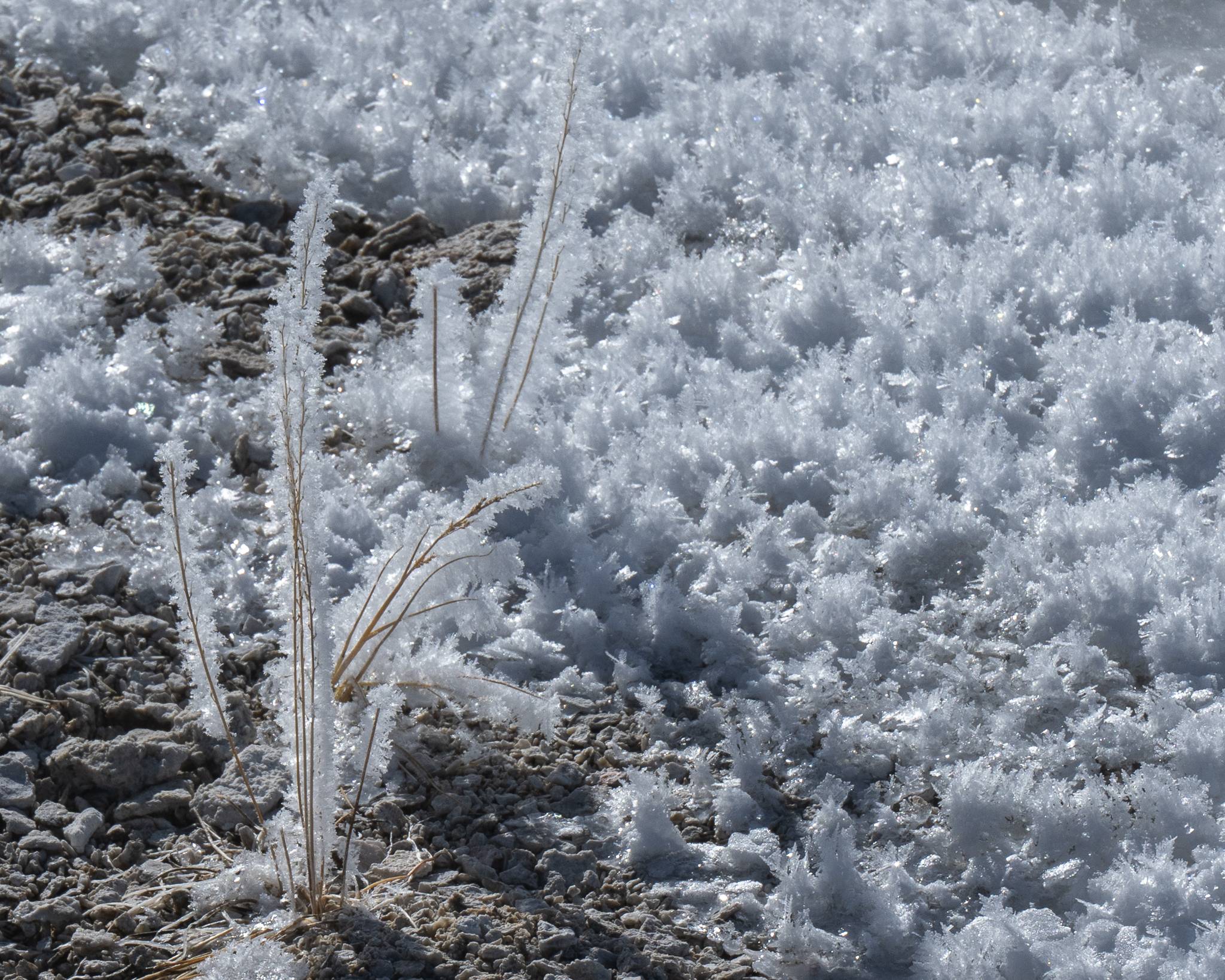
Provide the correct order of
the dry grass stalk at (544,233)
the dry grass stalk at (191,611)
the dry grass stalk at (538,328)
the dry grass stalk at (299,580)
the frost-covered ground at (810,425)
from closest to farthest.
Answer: the dry grass stalk at (299,580), the dry grass stalk at (191,611), the frost-covered ground at (810,425), the dry grass stalk at (544,233), the dry grass stalk at (538,328)

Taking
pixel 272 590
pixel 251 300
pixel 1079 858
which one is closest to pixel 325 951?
pixel 272 590

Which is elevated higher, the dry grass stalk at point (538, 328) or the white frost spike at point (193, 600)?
the dry grass stalk at point (538, 328)

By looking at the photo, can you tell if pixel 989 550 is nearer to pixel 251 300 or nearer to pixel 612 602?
pixel 612 602

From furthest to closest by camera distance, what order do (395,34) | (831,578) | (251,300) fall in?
1. (395,34)
2. (251,300)
3. (831,578)

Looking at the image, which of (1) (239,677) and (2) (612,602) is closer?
(1) (239,677)

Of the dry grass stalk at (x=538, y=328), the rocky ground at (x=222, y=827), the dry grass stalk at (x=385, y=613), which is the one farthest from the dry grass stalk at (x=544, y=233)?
the dry grass stalk at (x=385, y=613)

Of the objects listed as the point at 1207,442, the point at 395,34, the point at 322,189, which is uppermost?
the point at 395,34

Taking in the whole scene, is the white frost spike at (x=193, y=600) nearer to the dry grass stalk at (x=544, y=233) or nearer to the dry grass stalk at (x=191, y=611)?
the dry grass stalk at (x=191, y=611)
